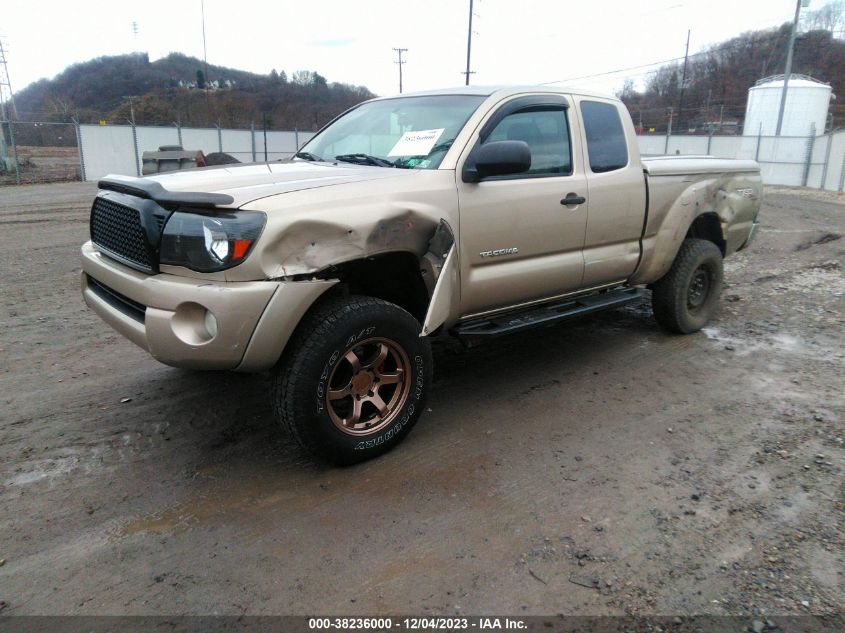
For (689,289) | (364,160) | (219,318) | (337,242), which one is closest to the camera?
(219,318)

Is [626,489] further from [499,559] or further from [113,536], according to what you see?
[113,536]

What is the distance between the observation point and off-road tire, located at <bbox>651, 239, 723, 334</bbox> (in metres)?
5.41

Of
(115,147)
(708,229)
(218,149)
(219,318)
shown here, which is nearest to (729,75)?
(218,149)

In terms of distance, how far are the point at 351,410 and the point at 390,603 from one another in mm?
1161

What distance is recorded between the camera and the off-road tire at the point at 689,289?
5410mm

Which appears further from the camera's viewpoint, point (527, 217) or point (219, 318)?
point (527, 217)

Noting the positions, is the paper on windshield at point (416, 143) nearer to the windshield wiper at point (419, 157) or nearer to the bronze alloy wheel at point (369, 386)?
the windshield wiper at point (419, 157)

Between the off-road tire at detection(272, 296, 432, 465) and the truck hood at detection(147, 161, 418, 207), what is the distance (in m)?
0.63

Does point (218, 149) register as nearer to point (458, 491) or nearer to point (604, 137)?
point (604, 137)

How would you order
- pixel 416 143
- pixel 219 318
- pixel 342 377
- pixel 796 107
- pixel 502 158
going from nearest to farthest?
pixel 219 318 < pixel 342 377 < pixel 502 158 < pixel 416 143 < pixel 796 107

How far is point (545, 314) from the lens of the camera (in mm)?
4312

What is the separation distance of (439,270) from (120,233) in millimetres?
1721

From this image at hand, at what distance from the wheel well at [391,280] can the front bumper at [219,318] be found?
352 millimetres

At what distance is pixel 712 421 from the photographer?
3.96 metres
